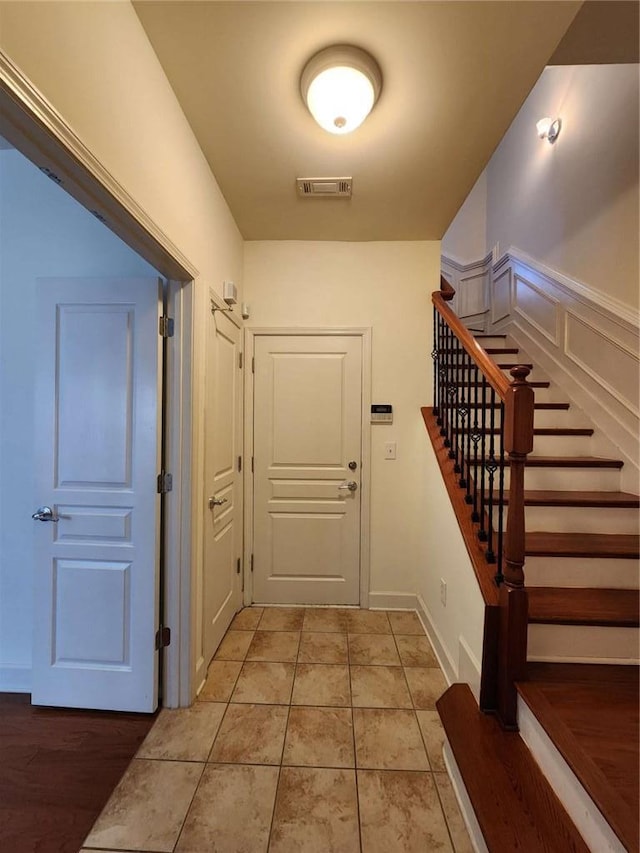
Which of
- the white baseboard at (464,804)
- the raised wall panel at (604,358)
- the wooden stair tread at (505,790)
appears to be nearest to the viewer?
the wooden stair tread at (505,790)

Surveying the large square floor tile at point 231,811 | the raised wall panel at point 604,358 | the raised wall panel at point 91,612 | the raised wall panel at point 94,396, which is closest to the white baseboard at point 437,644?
the large square floor tile at point 231,811

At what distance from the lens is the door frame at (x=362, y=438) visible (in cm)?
267

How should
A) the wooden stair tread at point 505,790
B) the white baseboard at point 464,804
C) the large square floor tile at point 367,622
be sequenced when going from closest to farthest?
the wooden stair tread at point 505,790
the white baseboard at point 464,804
the large square floor tile at point 367,622

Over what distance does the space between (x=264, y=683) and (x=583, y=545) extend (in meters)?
1.74

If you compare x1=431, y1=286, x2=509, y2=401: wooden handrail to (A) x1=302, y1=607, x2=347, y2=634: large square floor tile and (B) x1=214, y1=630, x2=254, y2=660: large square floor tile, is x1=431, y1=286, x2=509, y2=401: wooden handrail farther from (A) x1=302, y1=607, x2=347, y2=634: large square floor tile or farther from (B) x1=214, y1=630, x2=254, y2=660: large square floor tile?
(B) x1=214, y1=630, x2=254, y2=660: large square floor tile

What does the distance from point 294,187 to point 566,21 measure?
1335mm

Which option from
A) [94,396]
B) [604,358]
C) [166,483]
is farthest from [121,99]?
[604,358]

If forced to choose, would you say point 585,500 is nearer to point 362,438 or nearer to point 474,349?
point 474,349

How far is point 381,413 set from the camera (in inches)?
106

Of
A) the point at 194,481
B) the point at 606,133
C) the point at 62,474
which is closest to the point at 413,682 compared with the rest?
the point at 194,481

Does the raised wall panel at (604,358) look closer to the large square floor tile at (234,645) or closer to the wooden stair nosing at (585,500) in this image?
the wooden stair nosing at (585,500)

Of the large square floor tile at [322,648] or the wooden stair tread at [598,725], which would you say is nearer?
the wooden stair tread at [598,725]

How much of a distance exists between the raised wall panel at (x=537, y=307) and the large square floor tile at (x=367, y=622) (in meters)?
2.43

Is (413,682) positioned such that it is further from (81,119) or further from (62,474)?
(81,119)
